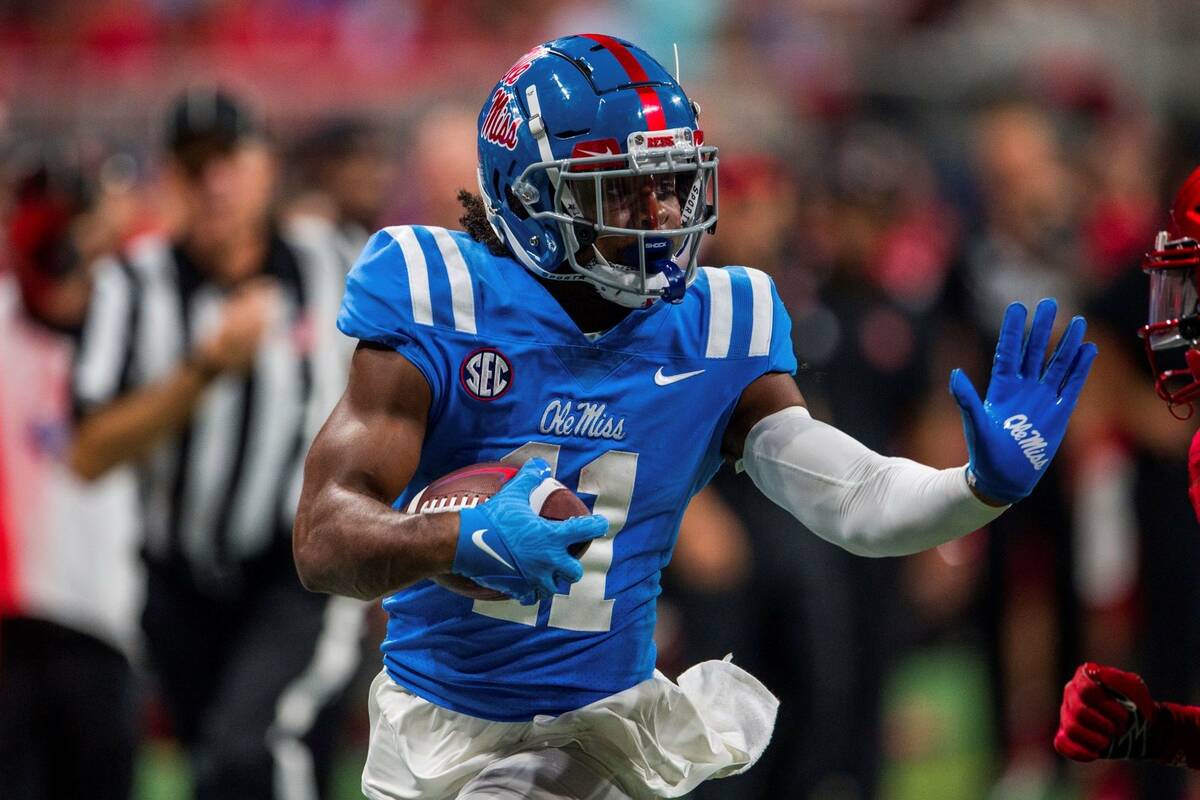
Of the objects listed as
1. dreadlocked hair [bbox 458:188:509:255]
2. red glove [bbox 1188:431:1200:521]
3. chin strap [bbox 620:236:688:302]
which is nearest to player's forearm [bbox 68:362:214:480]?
dreadlocked hair [bbox 458:188:509:255]

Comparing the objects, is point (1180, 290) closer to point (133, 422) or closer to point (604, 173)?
point (604, 173)

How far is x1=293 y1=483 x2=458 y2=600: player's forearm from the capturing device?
277cm

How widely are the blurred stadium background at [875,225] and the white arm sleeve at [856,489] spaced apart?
83cm

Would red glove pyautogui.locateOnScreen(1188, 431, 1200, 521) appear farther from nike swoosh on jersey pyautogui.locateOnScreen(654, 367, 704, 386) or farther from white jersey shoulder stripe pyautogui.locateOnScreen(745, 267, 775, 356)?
nike swoosh on jersey pyautogui.locateOnScreen(654, 367, 704, 386)

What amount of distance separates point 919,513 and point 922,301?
462 cm

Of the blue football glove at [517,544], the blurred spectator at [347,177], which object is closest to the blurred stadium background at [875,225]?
the blurred spectator at [347,177]

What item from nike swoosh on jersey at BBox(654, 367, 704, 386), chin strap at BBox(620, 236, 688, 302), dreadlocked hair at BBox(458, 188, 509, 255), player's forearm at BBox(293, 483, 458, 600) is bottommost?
player's forearm at BBox(293, 483, 458, 600)

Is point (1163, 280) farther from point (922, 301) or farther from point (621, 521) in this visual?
point (922, 301)

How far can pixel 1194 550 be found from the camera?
6621mm

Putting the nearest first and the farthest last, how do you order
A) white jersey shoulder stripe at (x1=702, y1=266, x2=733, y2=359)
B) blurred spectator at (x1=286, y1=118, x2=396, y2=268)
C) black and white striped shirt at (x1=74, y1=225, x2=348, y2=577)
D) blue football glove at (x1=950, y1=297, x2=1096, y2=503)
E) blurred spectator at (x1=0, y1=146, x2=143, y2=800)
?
1. blue football glove at (x1=950, y1=297, x2=1096, y2=503)
2. white jersey shoulder stripe at (x1=702, y1=266, x2=733, y2=359)
3. blurred spectator at (x1=0, y1=146, x2=143, y2=800)
4. black and white striped shirt at (x1=74, y1=225, x2=348, y2=577)
5. blurred spectator at (x1=286, y1=118, x2=396, y2=268)

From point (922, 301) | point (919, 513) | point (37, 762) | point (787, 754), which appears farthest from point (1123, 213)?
point (919, 513)

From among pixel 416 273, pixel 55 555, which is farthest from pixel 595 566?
pixel 55 555

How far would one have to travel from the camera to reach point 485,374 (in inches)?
121

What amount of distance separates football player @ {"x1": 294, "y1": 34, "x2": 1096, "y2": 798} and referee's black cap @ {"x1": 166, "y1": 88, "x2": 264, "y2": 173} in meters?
2.68
